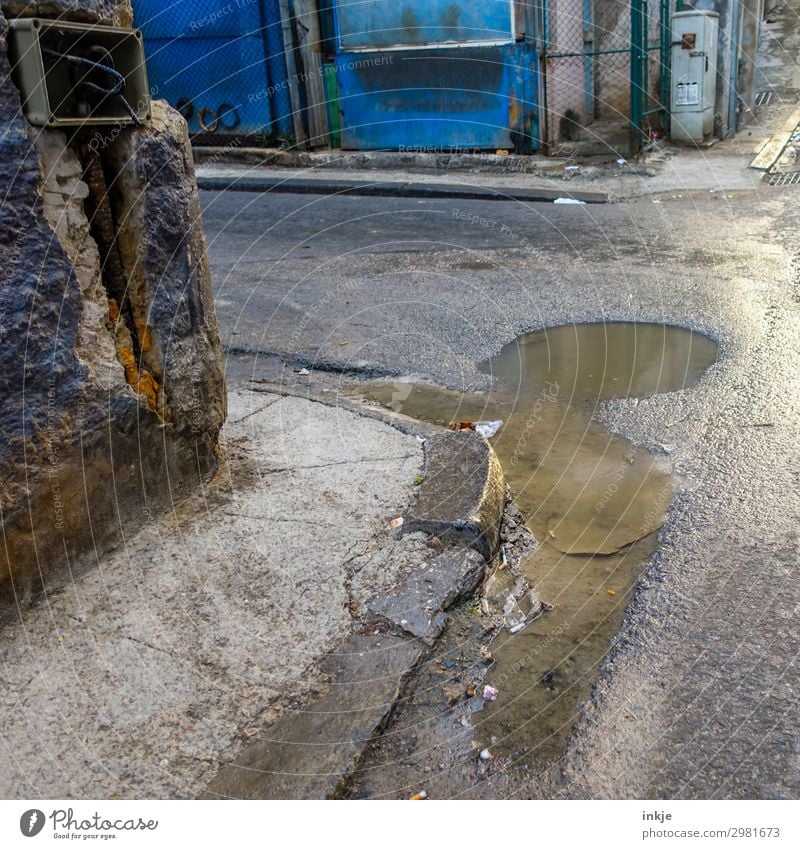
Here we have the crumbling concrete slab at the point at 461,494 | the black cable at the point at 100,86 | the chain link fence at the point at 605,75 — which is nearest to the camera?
the black cable at the point at 100,86

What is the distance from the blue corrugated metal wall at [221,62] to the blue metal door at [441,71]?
0.80 metres

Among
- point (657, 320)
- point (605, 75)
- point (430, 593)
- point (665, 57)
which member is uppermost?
point (665, 57)

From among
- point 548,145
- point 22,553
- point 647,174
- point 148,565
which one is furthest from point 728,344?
point 548,145

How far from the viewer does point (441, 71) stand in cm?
985

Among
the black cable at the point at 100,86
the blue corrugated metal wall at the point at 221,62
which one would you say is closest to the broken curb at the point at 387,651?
the black cable at the point at 100,86

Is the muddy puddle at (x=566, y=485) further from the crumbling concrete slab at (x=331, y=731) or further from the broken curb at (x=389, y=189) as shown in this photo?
the broken curb at (x=389, y=189)

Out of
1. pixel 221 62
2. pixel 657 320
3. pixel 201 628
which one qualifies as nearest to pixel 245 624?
pixel 201 628

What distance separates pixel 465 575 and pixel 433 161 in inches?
305

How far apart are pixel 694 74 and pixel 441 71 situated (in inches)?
98.0

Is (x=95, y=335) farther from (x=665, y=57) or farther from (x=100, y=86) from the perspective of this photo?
(x=665, y=57)

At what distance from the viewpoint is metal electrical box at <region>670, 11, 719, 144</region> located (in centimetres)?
945

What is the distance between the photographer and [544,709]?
8.02ft

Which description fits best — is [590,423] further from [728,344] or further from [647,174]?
[647,174]

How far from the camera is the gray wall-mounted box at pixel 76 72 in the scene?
245 centimetres
